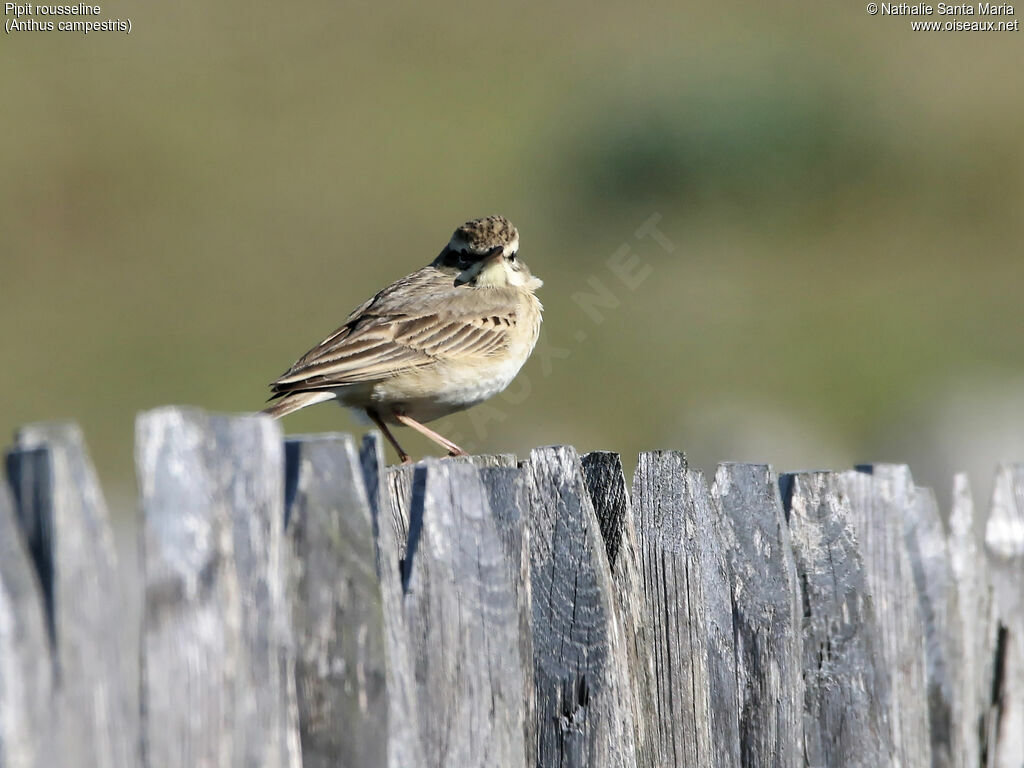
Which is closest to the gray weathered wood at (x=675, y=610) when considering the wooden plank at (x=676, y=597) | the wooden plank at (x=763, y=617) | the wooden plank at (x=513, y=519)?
the wooden plank at (x=676, y=597)

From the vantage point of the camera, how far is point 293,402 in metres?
6.23

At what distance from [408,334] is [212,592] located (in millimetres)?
4447

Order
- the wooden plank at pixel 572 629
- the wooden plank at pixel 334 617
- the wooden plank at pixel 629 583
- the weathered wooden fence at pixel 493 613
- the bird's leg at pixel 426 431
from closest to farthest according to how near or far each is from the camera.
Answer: the weathered wooden fence at pixel 493 613
the wooden plank at pixel 334 617
the wooden plank at pixel 572 629
the wooden plank at pixel 629 583
the bird's leg at pixel 426 431

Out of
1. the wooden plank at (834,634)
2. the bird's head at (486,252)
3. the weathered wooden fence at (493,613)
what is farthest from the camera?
the bird's head at (486,252)

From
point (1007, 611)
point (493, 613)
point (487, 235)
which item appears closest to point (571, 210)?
point (487, 235)

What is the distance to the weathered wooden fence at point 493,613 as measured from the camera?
2258mm

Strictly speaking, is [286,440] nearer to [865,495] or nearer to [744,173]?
[865,495]

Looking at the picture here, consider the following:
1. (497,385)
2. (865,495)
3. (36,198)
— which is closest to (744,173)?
(36,198)

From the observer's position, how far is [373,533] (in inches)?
110

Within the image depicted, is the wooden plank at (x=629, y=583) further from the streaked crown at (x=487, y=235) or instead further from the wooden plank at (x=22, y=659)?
the streaked crown at (x=487, y=235)

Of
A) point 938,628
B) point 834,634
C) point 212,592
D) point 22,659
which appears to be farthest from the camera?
point 938,628

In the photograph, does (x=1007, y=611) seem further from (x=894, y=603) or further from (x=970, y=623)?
(x=894, y=603)

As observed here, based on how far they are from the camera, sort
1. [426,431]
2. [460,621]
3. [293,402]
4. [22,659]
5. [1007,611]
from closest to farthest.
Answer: [22,659] < [460,621] < [1007,611] < [293,402] < [426,431]

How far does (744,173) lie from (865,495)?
71.9 ft
